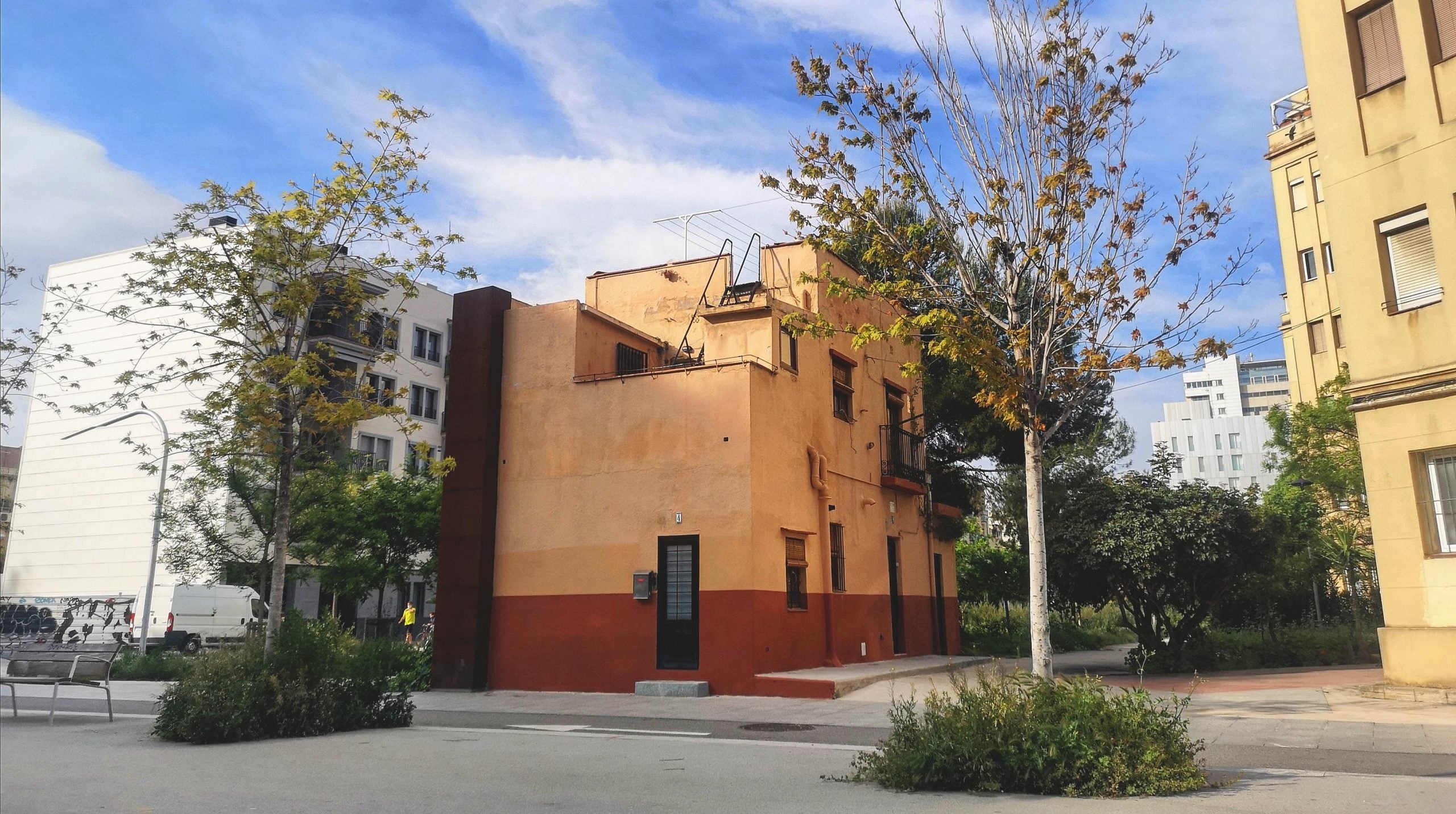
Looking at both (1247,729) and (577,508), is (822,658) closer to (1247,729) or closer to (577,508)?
(577,508)

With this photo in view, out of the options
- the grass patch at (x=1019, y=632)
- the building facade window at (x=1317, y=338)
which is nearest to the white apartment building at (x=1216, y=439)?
the building facade window at (x=1317, y=338)

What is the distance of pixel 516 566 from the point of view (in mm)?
18312

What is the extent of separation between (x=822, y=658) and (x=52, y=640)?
3127cm

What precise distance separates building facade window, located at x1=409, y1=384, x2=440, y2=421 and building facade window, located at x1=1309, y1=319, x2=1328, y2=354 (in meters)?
36.7

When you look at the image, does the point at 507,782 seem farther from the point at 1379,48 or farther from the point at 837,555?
the point at 1379,48

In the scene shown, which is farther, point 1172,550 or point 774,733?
point 1172,550

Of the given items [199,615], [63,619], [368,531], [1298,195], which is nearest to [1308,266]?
[1298,195]

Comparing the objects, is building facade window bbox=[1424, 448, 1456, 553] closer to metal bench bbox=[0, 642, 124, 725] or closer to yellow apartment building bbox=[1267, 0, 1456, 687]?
yellow apartment building bbox=[1267, 0, 1456, 687]

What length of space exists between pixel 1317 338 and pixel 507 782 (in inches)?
1595

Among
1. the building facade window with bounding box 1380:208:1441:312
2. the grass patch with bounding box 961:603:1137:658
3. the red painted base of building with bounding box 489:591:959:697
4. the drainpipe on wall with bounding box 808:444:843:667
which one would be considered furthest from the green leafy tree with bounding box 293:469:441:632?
the building facade window with bounding box 1380:208:1441:312

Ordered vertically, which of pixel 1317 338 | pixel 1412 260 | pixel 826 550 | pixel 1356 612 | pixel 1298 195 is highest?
pixel 1298 195

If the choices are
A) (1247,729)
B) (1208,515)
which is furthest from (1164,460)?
(1247,729)

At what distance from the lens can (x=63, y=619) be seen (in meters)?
35.7

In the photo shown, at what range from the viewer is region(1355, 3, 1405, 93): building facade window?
46.7ft
